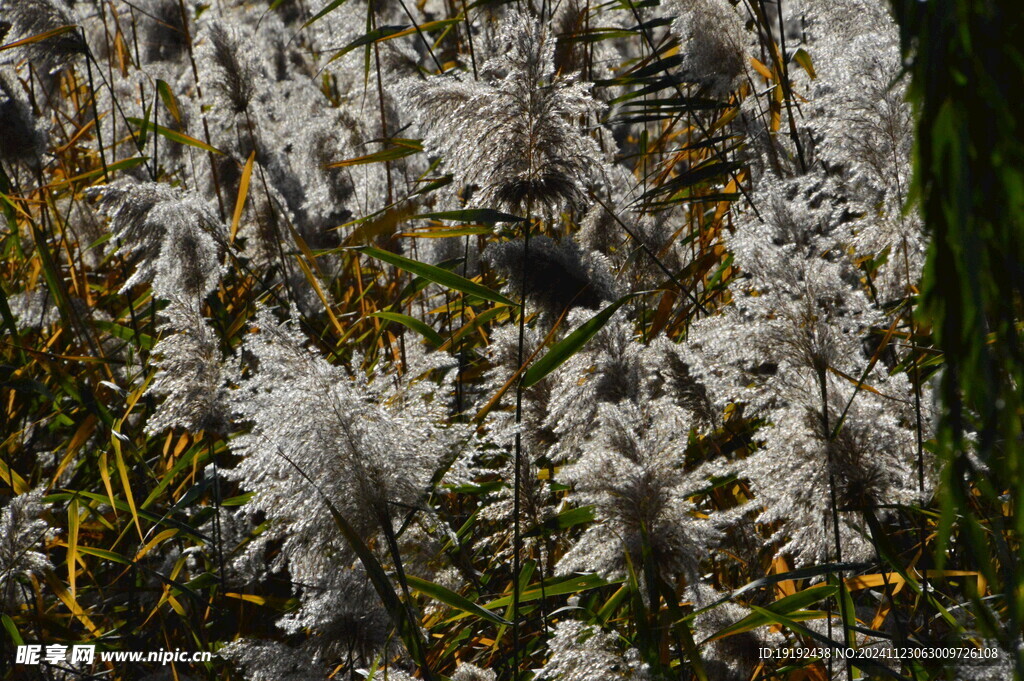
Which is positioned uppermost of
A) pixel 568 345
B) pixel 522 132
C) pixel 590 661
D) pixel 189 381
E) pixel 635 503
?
pixel 522 132

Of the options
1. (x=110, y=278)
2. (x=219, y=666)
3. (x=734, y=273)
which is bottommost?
(x=219, y=666)

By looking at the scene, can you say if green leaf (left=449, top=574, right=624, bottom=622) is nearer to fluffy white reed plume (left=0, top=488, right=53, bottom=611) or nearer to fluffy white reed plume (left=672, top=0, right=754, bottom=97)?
fluffy white reed plume (left=0, top=488, right=53, bottom=611)

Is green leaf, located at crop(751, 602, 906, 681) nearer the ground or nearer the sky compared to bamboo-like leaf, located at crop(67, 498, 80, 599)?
nearer the ground

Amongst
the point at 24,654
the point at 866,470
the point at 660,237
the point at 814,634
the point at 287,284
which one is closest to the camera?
the point at 814,634

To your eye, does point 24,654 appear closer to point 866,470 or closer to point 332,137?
point 866,470

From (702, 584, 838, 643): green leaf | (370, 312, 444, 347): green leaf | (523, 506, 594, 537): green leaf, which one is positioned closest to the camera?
(702, 584, 838, 643): green leaf

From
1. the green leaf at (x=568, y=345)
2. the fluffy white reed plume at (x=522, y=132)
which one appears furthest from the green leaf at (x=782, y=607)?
the fluffy white reed plume at (x=522, y=132)

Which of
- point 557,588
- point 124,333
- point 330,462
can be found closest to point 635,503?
point 557,588

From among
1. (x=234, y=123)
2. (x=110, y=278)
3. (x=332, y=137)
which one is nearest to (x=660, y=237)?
(x=332, y=137)

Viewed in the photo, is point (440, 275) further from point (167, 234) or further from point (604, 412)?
point (167, 234)

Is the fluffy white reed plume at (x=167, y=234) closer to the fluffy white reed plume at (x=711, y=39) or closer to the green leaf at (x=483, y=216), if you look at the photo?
the green leaf at (x=483, y=216)

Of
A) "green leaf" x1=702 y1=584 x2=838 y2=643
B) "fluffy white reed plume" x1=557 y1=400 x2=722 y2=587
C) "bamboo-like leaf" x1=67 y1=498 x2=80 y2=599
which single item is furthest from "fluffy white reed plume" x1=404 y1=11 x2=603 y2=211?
"bamboo-like leaf" x1=67 y1=498 x2=80 y2=599

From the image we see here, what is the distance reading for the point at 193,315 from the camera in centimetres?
228

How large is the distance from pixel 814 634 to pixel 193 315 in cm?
179
